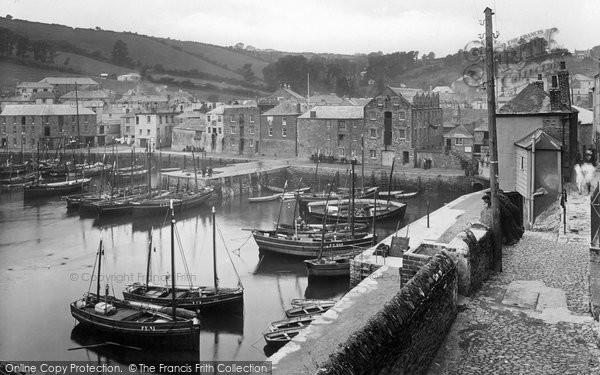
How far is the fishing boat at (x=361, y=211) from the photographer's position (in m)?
41.4

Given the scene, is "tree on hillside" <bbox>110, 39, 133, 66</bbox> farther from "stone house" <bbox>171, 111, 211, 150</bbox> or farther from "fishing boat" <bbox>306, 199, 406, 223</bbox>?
"fishing boat" <bbox>306, 199, 406, 223</bbox>

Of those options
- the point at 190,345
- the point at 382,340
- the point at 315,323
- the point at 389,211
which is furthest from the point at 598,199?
the point at 389,211

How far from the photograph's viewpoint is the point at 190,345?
65.6 ft

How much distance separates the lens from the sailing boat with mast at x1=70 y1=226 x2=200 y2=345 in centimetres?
2002

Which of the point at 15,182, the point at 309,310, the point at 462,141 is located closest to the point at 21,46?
the point at 15,182

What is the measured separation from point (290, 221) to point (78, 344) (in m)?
23.5

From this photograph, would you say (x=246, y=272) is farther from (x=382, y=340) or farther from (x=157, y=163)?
(x=157, y=163)

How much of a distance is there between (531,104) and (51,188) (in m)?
44.1

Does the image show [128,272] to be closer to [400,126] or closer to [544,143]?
[544,143]

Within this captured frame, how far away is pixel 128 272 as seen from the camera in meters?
30.9

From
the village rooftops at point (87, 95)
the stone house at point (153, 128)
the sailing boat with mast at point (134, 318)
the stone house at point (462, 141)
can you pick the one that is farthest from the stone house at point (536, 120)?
the village rooftops at point (87, 95)

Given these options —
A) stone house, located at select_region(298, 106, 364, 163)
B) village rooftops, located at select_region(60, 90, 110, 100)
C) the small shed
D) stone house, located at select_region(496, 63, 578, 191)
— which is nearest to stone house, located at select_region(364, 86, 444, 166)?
stone house, located at select_region(298, 106, 364, 163)

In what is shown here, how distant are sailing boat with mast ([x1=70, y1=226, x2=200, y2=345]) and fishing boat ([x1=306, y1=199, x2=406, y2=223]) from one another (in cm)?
1997

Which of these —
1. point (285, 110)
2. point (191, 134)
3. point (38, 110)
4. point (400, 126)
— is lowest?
point (400, 126)
